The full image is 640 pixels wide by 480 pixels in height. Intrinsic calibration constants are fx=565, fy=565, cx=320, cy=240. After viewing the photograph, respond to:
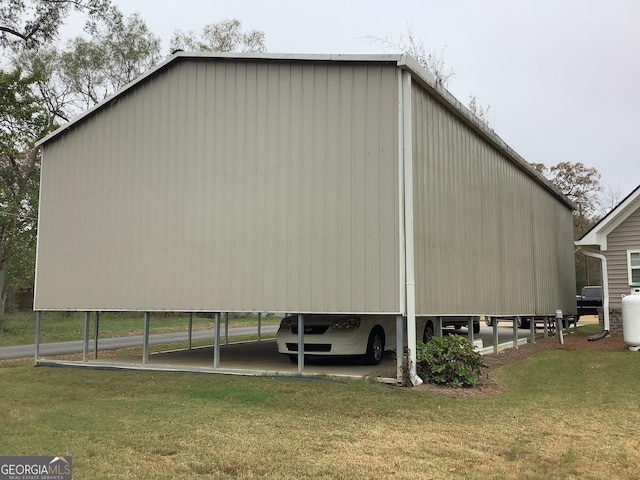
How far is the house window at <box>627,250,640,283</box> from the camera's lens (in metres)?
17.1

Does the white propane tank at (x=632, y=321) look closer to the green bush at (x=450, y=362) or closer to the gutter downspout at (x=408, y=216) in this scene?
the green bush at (x=450, y=362)

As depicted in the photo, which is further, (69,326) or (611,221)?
(69,326)

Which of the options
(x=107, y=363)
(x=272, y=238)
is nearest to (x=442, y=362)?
(x=272, y=238)

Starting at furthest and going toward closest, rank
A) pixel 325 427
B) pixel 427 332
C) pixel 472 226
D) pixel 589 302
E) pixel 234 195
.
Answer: pixel 589 302 < pixel 427 332 < pixel 472 226 < pixel 234 195 < pixel 325 427

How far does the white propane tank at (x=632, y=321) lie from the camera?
12734mm

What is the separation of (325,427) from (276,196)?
4811mm

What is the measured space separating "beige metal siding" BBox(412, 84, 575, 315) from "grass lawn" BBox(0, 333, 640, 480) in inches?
87.0

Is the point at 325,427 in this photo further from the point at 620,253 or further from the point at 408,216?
the point at 620,253

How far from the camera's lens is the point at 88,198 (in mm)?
12930

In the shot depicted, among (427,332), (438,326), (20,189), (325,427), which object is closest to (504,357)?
(427,332)

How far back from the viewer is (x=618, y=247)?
17422mm

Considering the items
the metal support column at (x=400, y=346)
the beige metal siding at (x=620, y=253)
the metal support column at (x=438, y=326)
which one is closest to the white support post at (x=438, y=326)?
the metal support column at (x=438, y=326)

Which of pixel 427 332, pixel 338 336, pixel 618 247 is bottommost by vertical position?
pixel 427 332

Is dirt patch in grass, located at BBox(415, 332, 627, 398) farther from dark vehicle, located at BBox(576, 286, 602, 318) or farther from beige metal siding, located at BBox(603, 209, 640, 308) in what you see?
dark vehicle, located at BBox(576, 286, 602, 318)
